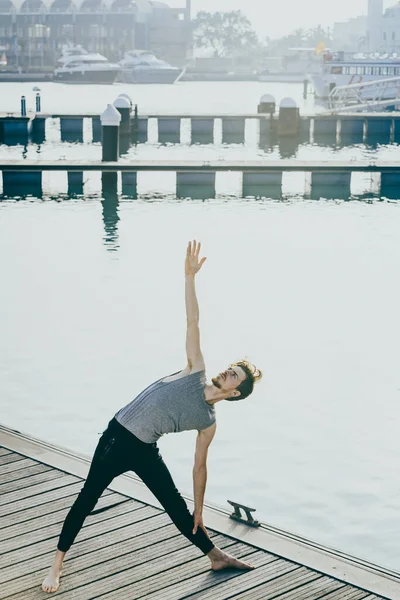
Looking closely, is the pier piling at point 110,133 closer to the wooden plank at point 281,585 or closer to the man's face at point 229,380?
the wooden plank at point 281,585

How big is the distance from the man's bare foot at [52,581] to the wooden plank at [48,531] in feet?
1.53

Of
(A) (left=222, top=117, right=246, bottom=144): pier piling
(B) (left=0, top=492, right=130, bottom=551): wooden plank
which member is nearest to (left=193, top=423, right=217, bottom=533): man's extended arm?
(B) (left=0, top=492, right=130, bottom=551): wooden plank

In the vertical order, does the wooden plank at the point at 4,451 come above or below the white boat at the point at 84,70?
below

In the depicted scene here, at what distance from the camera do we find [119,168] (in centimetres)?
2400

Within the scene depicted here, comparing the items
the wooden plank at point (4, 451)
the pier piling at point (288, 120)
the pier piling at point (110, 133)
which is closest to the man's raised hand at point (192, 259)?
the wooden plank at point (4, 451)

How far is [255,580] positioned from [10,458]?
2187 millimetres

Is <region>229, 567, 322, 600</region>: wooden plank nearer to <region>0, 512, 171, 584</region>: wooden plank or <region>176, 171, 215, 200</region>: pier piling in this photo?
<region>0, 512, 171, 584</region>: wooden plank

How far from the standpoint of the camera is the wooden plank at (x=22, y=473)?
6.51 m

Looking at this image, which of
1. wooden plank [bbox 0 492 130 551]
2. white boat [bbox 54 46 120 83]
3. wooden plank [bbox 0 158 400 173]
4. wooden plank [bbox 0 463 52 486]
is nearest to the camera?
wooden plank [bbox 0 492 130 551]

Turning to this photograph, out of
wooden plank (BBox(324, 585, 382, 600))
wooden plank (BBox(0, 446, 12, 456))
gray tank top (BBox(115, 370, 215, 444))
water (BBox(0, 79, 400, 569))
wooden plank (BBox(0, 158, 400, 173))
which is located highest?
gray tank top (BBox(115, 370, 215, 444))

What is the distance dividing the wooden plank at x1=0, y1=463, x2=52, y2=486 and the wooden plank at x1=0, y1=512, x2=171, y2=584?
87 cm

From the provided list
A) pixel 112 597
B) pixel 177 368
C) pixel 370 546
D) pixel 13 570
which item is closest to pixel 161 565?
pixel 112 597

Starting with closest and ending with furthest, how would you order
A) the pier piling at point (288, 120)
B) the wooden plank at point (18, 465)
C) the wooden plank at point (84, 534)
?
the wooden plank at point (84, 534) → the wooden plank at point (18, 465) → the pier piling at point (288, 120)

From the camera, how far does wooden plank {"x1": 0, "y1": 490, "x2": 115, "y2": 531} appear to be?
5909 mm
